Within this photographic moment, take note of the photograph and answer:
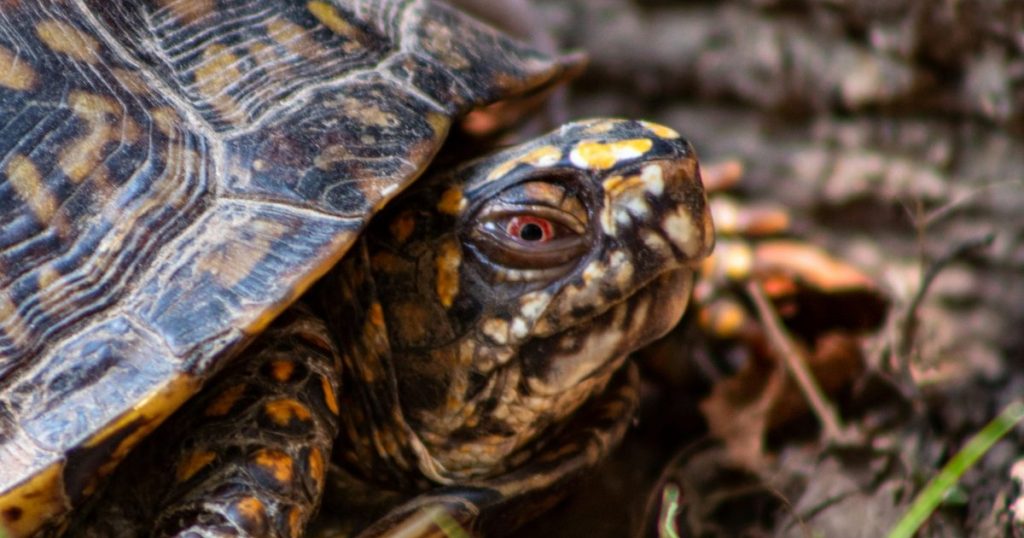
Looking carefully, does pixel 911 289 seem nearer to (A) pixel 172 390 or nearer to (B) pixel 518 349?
(B) pixel 518 349

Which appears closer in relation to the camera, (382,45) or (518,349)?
(518,349)

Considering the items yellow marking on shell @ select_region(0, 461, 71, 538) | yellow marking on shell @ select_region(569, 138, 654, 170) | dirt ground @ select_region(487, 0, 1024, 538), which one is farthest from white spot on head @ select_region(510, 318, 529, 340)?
yellow marking on shell @ select_region(0, 461, 71, 538)

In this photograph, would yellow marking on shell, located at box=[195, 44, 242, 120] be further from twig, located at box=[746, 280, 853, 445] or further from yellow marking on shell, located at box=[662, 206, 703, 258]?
twig, located at box=[746, 280, 853, 445]

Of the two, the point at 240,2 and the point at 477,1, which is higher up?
the point at 240,2

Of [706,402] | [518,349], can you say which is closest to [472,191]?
[518,349]

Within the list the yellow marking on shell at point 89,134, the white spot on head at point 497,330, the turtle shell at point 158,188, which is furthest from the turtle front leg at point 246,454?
the yellow marking on shell at point 89,134

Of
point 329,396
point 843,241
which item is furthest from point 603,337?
point 843,241
